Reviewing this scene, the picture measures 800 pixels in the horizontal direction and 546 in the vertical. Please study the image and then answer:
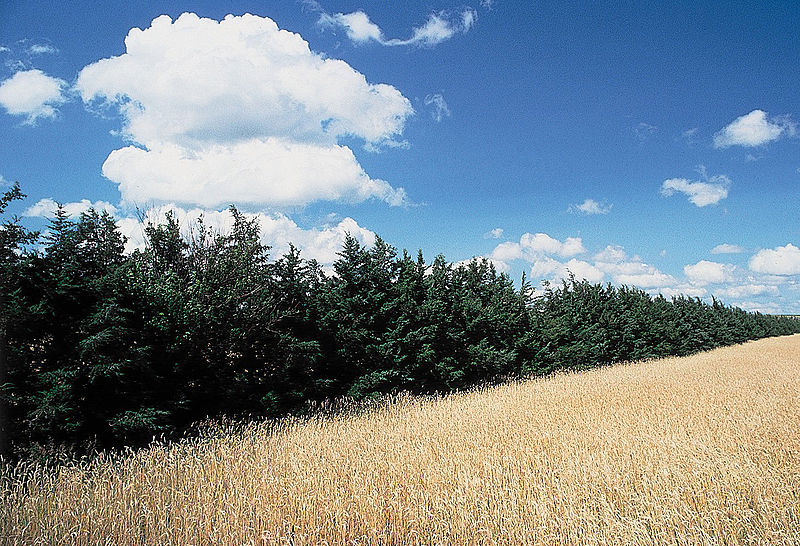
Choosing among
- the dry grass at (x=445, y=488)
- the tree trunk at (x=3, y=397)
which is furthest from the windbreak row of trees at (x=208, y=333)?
the dry grass at (x=445, y=488)

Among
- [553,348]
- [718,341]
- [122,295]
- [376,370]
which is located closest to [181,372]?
[122,295]

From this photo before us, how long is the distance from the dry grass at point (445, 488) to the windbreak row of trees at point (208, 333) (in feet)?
2.79

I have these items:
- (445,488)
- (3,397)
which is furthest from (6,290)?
(445,488)

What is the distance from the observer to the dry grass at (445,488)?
4.31m

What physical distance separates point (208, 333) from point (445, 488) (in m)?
5.45

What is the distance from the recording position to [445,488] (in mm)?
5414

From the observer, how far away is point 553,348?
2083cm

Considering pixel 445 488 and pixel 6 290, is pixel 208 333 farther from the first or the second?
pixel 445 488

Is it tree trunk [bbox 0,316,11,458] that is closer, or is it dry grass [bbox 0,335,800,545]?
dry grass [bbox 0,335,800,545]

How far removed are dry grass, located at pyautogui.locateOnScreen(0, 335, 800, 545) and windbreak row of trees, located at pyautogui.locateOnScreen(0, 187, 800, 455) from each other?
2.79 ft

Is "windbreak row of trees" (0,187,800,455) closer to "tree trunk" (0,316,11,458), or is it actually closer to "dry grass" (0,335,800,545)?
"tree trunk" (0,316,11,458)

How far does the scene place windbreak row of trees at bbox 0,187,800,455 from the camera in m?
6.33

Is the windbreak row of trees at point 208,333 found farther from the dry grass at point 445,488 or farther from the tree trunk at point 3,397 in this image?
the dry grass at point 445,488

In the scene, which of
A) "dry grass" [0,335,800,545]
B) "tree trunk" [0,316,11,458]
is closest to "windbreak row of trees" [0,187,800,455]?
"tree trunk" [0,316,11,458]
